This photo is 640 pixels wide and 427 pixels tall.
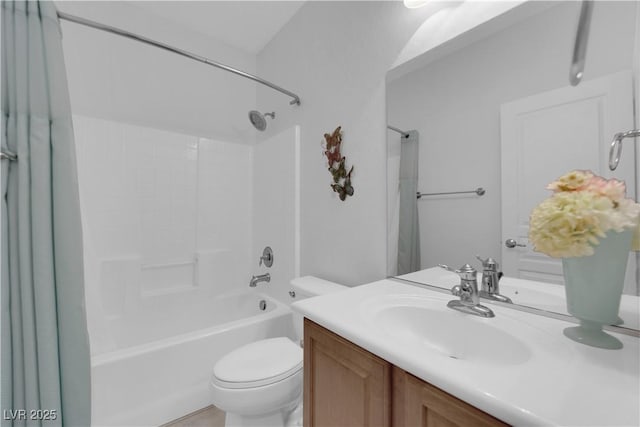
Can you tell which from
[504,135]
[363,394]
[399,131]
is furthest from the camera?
[399,131]

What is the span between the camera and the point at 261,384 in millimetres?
1017

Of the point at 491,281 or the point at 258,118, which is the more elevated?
the point at 258,118

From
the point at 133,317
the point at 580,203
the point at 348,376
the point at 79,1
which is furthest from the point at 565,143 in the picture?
the point at 79,1

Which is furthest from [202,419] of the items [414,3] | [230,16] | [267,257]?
[230,16]

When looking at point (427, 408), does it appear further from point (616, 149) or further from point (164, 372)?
point (164, 372)

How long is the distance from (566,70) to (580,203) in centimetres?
42

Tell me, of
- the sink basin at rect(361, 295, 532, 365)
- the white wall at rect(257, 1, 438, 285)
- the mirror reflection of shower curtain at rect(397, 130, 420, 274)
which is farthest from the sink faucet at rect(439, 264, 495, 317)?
the white wall at rect(257, 1, 438, 285)

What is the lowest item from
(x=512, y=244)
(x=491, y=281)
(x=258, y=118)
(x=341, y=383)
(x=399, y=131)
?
(x=341, y=383)

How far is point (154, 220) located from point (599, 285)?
2141 mm

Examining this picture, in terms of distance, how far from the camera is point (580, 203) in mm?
528

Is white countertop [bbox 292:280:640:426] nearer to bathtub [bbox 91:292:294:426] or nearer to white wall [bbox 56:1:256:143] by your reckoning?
bathtub [bbox 91:292:294:426]

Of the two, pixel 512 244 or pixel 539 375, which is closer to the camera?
pixel 539 375

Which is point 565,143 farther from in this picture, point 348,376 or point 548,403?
point 348,376

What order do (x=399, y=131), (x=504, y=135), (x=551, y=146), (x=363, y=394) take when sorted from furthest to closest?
(x=399, y=131) < (x=504, y=135) < (x=551, y=146) < (x=363, y=394)
